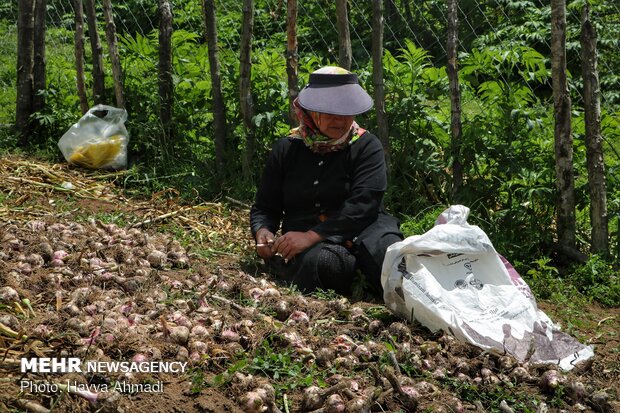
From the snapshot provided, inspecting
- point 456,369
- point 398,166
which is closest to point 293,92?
point 398,166

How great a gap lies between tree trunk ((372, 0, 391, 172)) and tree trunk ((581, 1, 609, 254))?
1233mm

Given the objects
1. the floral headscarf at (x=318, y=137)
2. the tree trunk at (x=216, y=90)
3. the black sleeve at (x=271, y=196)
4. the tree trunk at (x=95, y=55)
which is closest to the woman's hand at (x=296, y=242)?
the black sleeve at (x=271, y=196)

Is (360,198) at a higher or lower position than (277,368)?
higher

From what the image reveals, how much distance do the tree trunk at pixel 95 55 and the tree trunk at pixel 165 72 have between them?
66 cm

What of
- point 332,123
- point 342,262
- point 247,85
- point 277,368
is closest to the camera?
point 277,368

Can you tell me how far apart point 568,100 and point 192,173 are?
2.65m

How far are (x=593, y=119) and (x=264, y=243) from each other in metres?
1.94

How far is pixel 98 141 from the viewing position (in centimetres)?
652

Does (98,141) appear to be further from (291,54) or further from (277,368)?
(277,368)

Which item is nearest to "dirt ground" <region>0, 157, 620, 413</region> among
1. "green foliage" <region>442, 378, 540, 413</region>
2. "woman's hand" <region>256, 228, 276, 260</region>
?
"green foliage" <region>442, 378, 540, 413</region>

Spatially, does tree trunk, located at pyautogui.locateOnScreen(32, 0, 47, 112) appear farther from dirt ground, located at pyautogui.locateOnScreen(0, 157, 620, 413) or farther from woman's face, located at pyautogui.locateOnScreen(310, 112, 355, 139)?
woman's face, located at pyautogui.locateOnScreen(310, 112, 355, 139)

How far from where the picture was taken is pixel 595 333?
14.0ft

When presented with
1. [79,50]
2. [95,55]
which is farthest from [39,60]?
[95,55]

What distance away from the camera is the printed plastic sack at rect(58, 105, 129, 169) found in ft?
21.4
